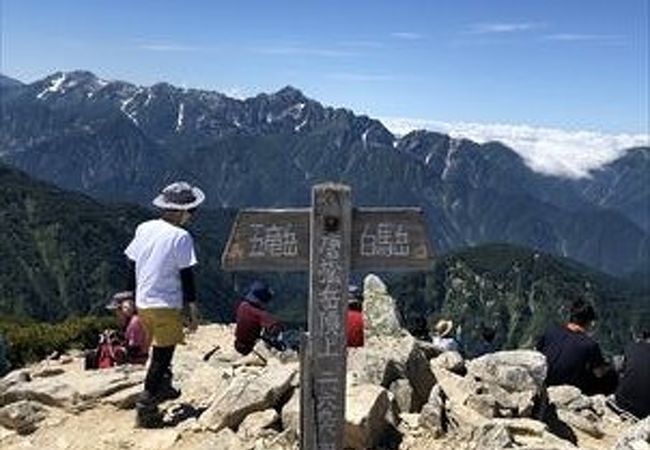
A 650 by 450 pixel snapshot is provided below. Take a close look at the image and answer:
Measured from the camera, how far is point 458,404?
14625mm

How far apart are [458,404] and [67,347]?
1881 cm

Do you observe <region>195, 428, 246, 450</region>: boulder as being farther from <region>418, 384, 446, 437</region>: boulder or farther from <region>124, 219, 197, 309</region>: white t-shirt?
<region>418, 384, 446, 437</region>: boulder

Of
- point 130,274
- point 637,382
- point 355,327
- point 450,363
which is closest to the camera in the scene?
point 130,274

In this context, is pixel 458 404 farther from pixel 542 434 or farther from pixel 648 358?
pixel 648 358

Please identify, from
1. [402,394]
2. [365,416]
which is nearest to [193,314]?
[365,416]

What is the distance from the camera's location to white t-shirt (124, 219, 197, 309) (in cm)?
1305

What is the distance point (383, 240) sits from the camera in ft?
36.2

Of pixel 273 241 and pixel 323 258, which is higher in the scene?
pixel 273 241

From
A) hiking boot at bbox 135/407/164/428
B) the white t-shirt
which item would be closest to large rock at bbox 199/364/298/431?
hiking boot at bbox 135/407/164/428

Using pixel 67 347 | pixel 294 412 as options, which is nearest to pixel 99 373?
pixel 294 412

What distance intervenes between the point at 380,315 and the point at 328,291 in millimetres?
10442

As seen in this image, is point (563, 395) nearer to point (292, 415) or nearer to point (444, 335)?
point (292, 415)

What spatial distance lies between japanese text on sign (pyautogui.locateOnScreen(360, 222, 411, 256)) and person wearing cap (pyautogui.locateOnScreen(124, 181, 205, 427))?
2874mm

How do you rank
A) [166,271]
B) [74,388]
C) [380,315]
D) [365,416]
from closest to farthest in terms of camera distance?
[365,416] → [166,271] → [74,388] → [380,315]
